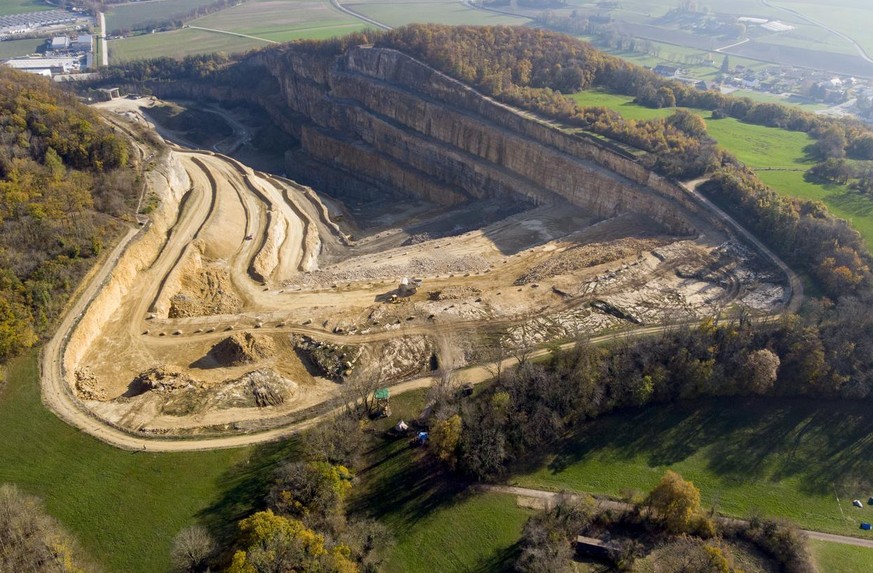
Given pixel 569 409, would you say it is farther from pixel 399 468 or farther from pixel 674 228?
pixel 674 228

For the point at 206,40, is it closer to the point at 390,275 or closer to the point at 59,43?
the point at 59,43

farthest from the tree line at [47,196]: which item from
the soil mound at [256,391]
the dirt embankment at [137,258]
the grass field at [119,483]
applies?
the soil mound at [256,391]

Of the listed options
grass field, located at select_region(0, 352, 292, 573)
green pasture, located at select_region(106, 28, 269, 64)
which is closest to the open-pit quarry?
grass field, located at select_region(0, 352, 292, 573)

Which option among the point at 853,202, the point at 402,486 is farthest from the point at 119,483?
the point at 853,202

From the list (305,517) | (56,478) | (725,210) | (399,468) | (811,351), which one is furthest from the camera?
(725,210)

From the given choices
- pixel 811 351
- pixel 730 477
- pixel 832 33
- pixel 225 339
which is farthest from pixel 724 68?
pixel 225 339

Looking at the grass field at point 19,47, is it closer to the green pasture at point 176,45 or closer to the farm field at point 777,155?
the green pasture at point 176,45

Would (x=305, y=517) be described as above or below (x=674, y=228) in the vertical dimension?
below
